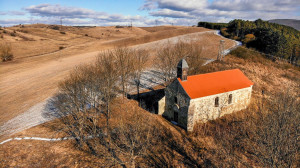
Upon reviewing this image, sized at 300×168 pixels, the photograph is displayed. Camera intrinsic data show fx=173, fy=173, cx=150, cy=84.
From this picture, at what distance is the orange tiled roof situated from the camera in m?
28.7

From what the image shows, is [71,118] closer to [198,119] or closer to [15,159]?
[15,159]

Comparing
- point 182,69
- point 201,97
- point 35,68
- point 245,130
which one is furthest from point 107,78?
point 35,68

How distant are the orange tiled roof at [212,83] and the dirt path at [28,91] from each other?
56.4 feet

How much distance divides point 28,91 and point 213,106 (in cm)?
4188

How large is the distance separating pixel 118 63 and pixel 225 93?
19849 millimetres

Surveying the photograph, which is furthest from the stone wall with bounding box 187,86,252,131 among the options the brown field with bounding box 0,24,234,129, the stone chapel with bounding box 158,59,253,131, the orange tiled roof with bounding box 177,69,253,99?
the brown field with bounding box 0,24,234,129

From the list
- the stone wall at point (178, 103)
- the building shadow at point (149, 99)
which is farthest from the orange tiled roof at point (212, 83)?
the building shadow at point (149, 99)

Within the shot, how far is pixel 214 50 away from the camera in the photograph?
6862 cm

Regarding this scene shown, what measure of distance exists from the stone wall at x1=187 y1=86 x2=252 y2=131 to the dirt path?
18.7 meters

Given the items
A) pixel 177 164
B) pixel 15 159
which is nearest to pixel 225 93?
pixel 177 164

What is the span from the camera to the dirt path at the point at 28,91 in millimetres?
29953

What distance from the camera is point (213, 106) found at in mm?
29891

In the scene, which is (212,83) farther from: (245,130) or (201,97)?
(245,130)

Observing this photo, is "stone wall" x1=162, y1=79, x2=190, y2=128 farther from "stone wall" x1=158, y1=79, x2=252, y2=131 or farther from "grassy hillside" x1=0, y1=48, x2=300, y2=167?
"grassy hillside" x1=0, y1=48, x2=300, y2=167
